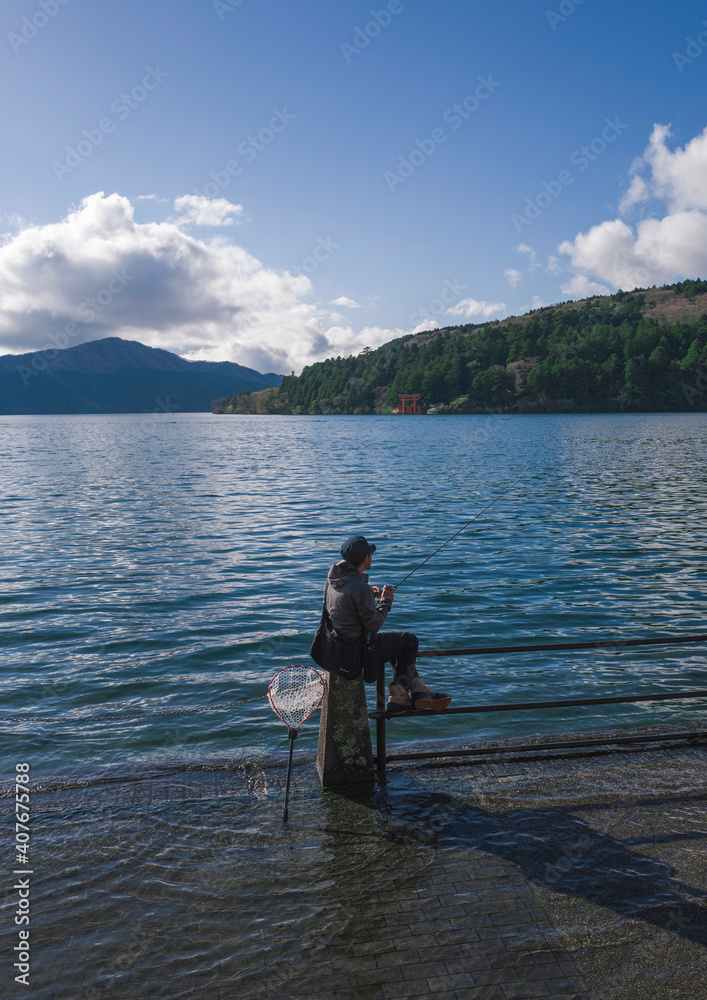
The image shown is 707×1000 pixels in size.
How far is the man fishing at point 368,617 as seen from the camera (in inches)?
251

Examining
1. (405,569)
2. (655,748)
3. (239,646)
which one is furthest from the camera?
(405,569)

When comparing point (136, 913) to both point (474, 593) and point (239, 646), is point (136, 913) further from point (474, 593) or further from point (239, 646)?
point (474, 593)

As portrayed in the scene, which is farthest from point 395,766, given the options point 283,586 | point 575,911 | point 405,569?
point 405,569

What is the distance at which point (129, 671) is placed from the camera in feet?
39.3

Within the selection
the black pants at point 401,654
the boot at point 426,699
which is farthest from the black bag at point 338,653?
the boot at point 426,699

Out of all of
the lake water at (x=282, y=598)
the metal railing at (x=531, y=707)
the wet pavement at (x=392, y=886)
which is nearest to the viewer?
the wet pavement at (x=392, y=886)

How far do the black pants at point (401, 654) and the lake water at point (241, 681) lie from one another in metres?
1.12

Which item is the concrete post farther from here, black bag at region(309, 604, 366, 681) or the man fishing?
the man fishing

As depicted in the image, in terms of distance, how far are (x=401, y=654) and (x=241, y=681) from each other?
17.4 ft

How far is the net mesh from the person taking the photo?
22.1 feet

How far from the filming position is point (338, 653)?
6395 millimetres

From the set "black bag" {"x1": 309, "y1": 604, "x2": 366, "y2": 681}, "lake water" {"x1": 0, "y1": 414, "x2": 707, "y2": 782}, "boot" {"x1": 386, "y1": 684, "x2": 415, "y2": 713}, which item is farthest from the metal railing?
"lake water" {"x1": 0, "y1": 414, "x2": 707, "y2": 782}

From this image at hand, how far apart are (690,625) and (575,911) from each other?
35.6 ft

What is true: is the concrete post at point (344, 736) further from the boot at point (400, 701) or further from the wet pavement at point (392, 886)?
the boot at point (400, 701)
